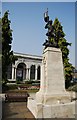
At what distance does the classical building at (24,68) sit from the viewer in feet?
162

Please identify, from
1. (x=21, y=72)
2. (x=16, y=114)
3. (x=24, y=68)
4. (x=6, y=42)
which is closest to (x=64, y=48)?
(x=6, y=42)

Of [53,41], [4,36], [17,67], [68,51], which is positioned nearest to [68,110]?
[53,41]

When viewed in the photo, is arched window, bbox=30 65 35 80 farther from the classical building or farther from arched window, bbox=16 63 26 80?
arched window, bbox=16 63 26 80

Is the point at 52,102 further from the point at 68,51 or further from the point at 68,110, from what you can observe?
the point at 68,51

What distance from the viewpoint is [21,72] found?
174 ft

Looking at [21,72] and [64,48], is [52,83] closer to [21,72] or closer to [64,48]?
[64,48]

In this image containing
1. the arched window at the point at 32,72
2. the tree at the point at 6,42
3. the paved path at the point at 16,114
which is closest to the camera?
the paved path at the point at 16,114

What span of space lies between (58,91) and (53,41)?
3.92 metres

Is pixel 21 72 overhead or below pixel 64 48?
below

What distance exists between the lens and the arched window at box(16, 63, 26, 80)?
51.9 metres

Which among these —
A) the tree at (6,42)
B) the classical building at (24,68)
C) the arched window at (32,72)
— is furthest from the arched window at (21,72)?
the tree at (6,42)

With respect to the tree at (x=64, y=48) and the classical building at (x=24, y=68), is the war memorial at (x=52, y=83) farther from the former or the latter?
the classical building at (x=24, y=68)

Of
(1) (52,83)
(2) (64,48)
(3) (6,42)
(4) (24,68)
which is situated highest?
(3) (6,42)

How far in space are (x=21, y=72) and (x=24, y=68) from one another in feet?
4.79
